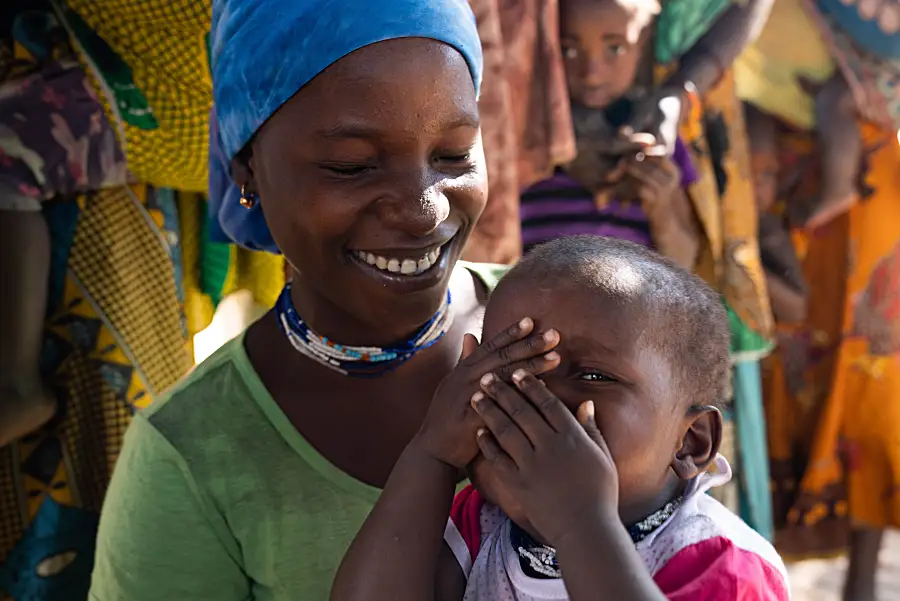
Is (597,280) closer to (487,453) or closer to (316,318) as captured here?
(487,453)

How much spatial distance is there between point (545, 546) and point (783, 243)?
10.9ft

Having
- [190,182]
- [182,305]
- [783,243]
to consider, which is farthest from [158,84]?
[783,243]

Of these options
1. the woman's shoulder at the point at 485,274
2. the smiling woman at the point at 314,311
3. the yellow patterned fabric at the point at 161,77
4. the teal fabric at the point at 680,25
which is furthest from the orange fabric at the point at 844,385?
the smiling woman at the point at 314,311

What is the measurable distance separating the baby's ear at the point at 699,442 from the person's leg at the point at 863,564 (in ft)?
11.0

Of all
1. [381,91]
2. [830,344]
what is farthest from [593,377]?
[830,344]

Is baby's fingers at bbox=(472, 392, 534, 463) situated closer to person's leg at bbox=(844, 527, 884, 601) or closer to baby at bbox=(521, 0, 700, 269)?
baby at bbox=(521, 0, 700, 269)

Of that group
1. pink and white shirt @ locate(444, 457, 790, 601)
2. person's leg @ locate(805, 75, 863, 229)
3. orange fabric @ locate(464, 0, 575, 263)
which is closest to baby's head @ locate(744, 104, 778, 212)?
person's leg @ locate(805, 75, 863, 229)

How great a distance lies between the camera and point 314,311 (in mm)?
1787

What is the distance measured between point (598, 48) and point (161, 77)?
1559 mm

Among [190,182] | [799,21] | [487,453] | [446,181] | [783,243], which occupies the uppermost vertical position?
[446,181]

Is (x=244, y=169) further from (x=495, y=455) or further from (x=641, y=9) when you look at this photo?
(x=641, y=9)

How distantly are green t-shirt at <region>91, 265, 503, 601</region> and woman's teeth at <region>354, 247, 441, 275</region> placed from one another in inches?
Result: 12.3

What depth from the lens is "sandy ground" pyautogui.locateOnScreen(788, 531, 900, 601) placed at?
461 cm

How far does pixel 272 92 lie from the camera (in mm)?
1584
